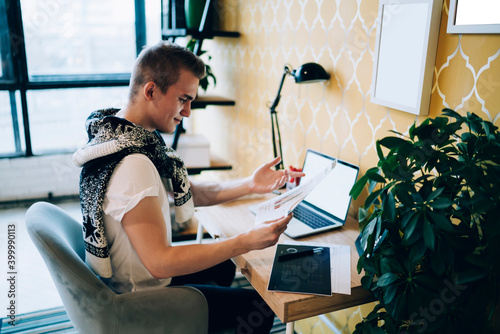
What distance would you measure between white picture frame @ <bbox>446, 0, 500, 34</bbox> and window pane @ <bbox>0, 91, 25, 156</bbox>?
11.8ft

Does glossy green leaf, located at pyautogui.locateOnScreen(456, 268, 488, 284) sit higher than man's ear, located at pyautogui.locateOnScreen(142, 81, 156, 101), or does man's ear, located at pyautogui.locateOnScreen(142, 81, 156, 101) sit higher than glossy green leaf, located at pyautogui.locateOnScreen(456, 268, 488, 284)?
man's ear, located at pyautogui.locateOnScreen(142, 81, 156, 101)

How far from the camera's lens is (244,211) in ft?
6.12

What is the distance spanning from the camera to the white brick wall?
3.72 meters

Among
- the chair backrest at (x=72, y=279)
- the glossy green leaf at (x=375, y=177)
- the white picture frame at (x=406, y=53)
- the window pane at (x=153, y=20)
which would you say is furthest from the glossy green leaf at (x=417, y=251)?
the window pane at (x=153, y=20)

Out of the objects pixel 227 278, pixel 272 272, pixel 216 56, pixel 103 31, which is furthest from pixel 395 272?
pixel 103 31

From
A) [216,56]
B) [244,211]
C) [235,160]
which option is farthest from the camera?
[216,56]

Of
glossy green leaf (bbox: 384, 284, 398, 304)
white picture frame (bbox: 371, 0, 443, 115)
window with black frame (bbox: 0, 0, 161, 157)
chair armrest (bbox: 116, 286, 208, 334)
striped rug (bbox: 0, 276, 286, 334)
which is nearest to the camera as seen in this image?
glossy green leaf (bbox: 384, 284, 398, 304)

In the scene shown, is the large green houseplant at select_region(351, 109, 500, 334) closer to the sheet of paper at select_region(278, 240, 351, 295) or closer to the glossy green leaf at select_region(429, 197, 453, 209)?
the glossy green leaf at select_region(429, 197, 453, 209)

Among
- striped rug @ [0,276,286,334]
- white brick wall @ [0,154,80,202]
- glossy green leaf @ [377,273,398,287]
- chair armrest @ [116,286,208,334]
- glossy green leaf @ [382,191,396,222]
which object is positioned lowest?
striped rug @ [0,276,286,334]

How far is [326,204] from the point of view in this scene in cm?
178

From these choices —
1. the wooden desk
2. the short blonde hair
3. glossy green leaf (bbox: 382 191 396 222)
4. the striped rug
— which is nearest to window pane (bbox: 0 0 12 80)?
the striped rug

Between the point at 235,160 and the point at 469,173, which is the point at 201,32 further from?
the point at 469,173

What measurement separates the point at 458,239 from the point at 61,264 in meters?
1.00

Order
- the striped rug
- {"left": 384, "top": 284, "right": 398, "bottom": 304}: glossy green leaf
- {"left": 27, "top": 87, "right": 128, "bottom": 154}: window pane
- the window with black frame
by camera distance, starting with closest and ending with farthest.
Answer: {"left": 384, "top": 284, "right": 398, "bottom": 304}: glossy green leaf, the striped rug, the window with black frame, {"left": 27, "top": 87, "right": 128, "bottom": 154}: window pane
